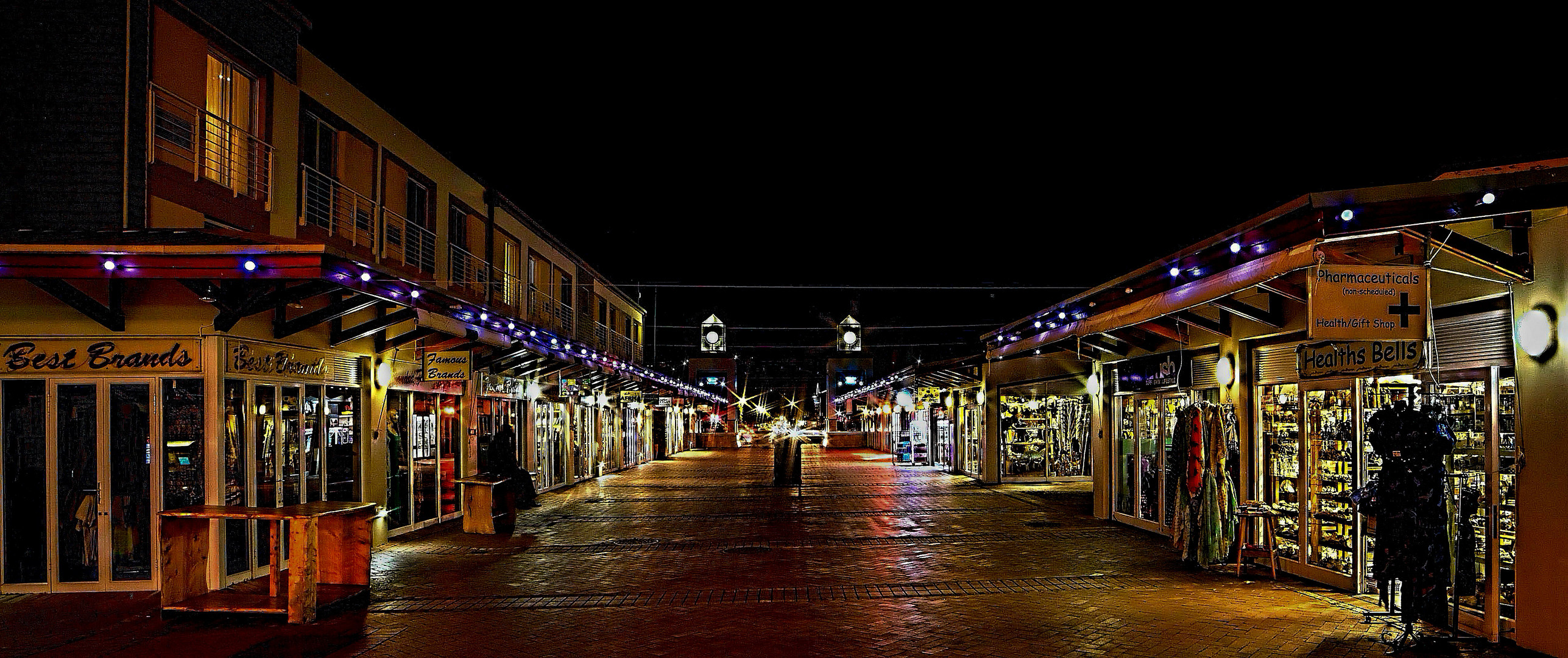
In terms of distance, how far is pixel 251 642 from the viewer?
8.10 meters

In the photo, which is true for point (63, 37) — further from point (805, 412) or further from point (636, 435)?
point (805, 412)

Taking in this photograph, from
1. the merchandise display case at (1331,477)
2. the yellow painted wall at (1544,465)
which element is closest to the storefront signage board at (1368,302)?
the yellow painted wall at (1544,465)

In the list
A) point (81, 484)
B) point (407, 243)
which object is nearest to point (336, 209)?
point (407, 243)

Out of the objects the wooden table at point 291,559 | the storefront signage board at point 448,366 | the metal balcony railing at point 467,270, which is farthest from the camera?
the metal balcony railing at point 467,270

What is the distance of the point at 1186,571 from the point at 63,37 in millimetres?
12676

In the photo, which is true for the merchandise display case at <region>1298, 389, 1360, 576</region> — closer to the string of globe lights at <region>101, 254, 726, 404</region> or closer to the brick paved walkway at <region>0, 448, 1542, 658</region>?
the brick paved walkway at <region>0, 448, 1542, 658</region>

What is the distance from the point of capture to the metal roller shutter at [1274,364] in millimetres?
10781

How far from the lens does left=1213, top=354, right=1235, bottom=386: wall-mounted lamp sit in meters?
12.0

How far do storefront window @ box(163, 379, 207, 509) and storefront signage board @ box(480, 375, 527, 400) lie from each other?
7923 mm

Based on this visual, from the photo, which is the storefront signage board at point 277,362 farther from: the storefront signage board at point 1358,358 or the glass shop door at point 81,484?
the storefront signage board at point 1358,358

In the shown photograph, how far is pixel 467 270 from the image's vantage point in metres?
20.5

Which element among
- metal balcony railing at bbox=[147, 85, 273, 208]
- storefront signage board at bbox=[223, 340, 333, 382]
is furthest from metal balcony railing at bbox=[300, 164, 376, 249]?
storefront signage board at bbox=[223, 340, 333, 382]

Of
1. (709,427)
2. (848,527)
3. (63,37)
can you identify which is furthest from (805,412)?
(63,37)

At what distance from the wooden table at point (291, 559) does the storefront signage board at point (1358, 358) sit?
8.33 metres
